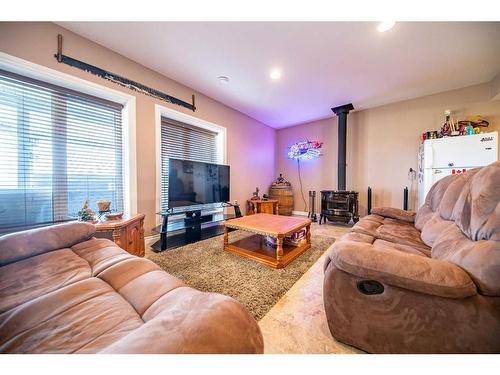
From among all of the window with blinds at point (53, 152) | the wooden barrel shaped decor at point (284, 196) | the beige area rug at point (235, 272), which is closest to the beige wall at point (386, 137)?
the wooden barrel shaped decor at point (284, 196)

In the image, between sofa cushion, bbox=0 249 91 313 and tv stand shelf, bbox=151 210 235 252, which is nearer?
sofa cushion, bbox=0 249 91 313

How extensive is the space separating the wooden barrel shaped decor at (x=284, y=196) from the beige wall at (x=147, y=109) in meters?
0.37

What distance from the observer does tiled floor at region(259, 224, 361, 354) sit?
983 millimetres

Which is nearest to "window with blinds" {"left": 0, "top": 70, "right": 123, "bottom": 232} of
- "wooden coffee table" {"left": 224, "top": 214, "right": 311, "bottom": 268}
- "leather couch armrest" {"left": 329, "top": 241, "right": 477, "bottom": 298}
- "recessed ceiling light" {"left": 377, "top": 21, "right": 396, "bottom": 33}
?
"wooden coffee table" {"left": 224, "top": 214, "right": 311, "bottom": 268}

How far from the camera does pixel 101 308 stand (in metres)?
0.68

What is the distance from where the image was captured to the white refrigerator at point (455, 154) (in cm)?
245

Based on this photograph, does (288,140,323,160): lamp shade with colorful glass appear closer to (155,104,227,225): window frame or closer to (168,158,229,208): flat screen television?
(155,104,227,225): window frame

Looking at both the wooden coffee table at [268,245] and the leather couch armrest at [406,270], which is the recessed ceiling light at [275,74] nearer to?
the wooden coffee table at [268,245]

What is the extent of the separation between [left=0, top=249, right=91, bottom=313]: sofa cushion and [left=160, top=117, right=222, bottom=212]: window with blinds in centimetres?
179

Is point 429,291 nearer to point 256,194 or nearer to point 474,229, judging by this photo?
point 474,229

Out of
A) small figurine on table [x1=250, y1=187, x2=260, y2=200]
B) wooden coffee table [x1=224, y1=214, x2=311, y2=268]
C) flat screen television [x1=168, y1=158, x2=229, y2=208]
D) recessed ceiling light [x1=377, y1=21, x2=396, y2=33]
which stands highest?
recessed ceiling light [x1=377, y1=21, x2=396, y2=33]

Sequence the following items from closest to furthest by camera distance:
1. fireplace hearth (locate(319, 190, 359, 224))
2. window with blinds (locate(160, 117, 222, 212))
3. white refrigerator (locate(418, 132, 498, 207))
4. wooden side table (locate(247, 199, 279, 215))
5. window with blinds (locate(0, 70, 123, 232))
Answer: window with blinds (locate(0, 70, 123, 232)) → white refrigerator (locate(418, 132, 498, 207)) → window with blinds (locate(160, 117, 222, 212)) → fireplace hearth (locate(319, 190, 359, 224)) → wooden side table (locate(247, 199, 279, 215))

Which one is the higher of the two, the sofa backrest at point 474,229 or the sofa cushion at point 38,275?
the sofa backrest at point 474,229

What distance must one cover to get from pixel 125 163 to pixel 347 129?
14.3 ft
